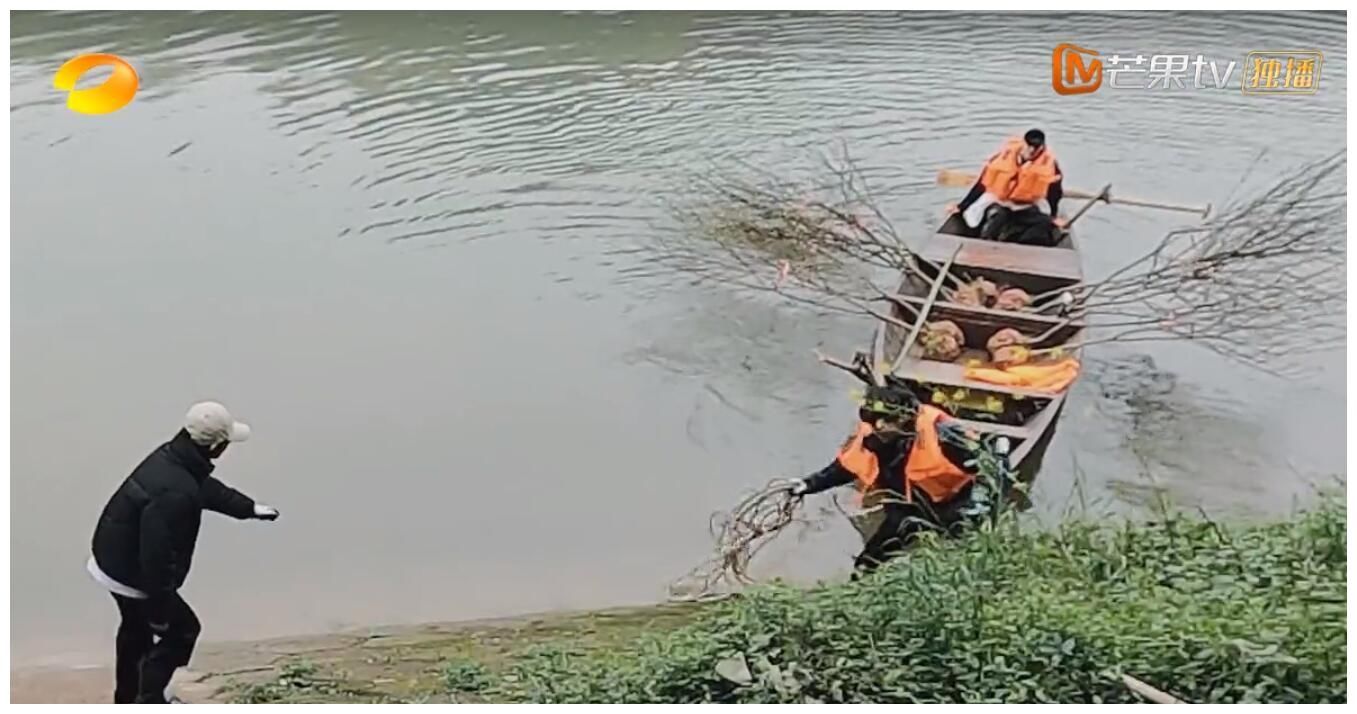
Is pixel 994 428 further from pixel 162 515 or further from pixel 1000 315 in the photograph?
pixel 162 515

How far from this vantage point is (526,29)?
197 centimetres

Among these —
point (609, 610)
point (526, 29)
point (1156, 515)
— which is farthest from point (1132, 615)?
point (526, 29)

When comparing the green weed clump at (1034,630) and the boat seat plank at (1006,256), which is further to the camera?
the boat seat plank at (1006,256)

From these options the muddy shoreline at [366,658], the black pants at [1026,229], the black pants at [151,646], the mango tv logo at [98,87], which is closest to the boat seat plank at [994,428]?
the black pants at [1026,229]

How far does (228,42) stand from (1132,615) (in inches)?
53.0

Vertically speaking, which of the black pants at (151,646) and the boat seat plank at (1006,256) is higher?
the boat seat plank at (1006,256)

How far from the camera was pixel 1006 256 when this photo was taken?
77.6 inches

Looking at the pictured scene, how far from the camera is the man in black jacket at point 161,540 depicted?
1898mm

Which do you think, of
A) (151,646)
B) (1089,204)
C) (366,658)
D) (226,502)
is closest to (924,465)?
(1089,204)

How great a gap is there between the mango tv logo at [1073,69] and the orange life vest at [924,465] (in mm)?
444

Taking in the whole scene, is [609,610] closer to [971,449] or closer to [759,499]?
[759,499]

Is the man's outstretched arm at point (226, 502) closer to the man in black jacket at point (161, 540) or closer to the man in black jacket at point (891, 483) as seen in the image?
the man in black jacket at point (161, 540)

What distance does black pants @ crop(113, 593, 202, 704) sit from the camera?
192 centimetres

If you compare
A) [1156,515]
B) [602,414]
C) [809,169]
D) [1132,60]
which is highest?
[1132,60]
